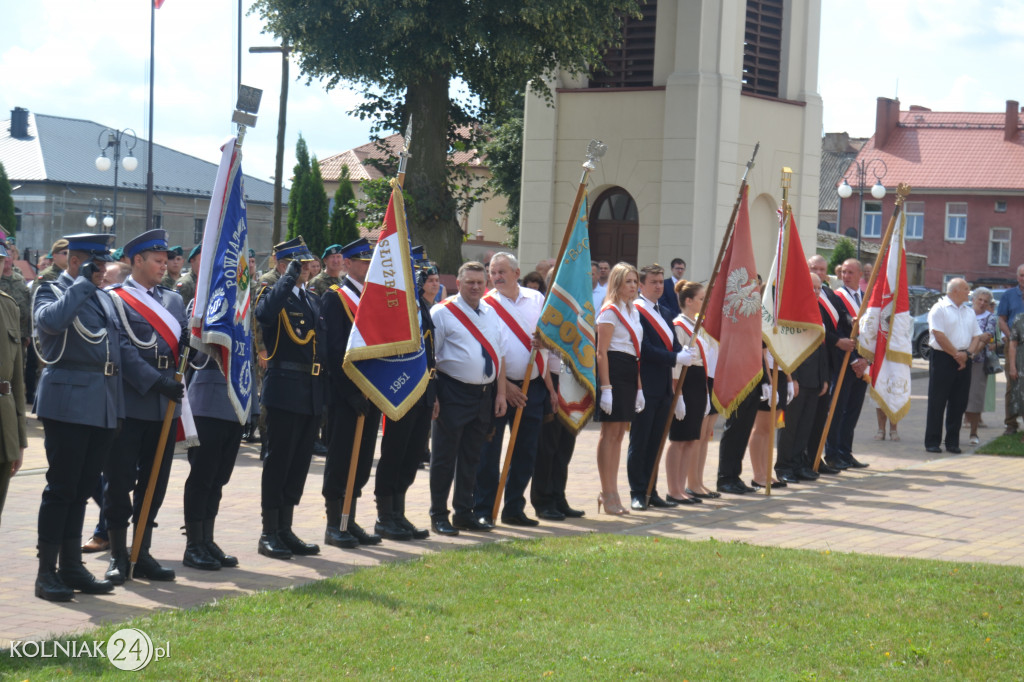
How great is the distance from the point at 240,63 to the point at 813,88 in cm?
1487

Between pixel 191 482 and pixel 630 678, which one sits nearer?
pixel 630 678

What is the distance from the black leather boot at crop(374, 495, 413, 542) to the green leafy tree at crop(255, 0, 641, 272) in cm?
1331

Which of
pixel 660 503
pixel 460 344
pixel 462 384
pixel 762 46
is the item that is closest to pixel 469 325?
pixel 460 344

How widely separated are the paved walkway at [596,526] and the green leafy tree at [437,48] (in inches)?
390

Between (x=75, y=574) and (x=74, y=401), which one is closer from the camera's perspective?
(x=74, y=401)

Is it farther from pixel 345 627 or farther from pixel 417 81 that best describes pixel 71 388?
pixel 417 81

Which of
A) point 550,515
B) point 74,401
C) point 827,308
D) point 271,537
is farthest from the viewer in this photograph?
point 827,308

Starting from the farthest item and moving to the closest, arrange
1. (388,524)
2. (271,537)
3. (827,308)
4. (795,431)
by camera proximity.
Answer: (827,308), (795,431), (388,524), (271,537)

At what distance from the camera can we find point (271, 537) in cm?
825

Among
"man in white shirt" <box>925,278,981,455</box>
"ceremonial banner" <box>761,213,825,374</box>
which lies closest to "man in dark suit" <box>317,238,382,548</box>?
"ceremonial banner" <box>761,213,825,374</box>

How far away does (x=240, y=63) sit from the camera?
32219 millimetres

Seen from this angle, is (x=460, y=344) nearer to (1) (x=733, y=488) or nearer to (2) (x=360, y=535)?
(2) (x=360, y=535)

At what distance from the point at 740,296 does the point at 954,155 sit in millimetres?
57575

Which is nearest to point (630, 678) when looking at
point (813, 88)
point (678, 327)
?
point (678, 327)
